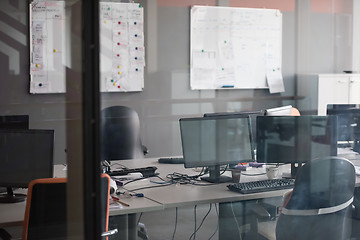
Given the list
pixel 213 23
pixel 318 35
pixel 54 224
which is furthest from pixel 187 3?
pixel 54 224

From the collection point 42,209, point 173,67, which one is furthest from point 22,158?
point 173,67

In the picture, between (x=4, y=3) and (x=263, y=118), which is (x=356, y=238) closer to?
(x=263, y=118)

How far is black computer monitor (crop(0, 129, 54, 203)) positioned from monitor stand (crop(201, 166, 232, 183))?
961mm

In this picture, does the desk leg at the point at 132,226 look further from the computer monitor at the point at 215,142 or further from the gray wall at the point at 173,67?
the gray wall at the point at 173,67

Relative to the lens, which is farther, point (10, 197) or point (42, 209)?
point (10, 197)

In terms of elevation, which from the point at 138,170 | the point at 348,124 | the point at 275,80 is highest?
the point at 275,80

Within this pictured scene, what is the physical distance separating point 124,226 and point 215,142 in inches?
27.9

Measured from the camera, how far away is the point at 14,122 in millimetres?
2738

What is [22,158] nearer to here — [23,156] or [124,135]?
[23,156]

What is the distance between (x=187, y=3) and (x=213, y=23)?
0.34 meters

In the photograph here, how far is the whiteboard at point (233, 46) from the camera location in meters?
4.92

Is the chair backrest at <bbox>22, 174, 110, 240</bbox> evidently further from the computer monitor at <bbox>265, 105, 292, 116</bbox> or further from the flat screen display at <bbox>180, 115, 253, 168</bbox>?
the computer monitor at <bbox>265, 105, 292, 116</bbox>

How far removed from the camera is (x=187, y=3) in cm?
481

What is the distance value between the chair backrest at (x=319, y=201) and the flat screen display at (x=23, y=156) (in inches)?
47.9
